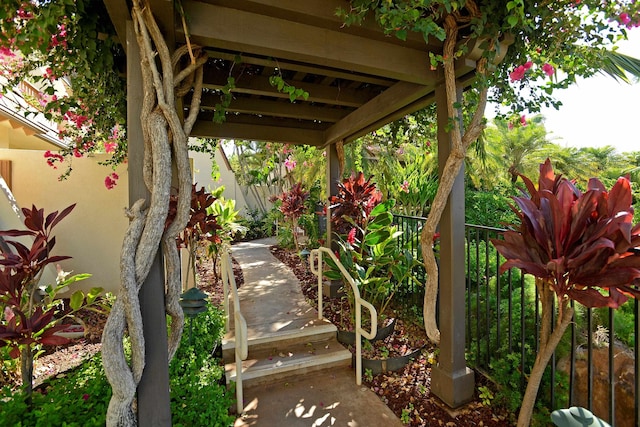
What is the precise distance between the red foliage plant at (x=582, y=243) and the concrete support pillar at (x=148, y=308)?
1791 millimetres

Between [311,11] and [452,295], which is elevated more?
[311,11]

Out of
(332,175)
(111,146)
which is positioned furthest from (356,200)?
(111,146)

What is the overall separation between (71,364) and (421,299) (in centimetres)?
352

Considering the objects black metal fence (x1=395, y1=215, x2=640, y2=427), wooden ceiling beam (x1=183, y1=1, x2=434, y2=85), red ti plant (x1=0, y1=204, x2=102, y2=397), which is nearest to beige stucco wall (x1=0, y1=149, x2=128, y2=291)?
red ti plant (x1=0, y1=204, x2=102, y2=397)

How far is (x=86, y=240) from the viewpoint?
411cm

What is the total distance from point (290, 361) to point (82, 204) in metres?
3.52

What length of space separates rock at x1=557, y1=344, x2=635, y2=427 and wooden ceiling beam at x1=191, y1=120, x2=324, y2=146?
3.36 metres

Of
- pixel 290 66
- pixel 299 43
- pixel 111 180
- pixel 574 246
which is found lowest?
pixel 574 246

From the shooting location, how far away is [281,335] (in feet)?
9.70

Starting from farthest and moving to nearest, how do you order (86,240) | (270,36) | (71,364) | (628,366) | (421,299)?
(86,240) < (421,299) < (71,364) < (628,366) < (270,36)

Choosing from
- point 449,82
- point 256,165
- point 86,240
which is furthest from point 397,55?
point 256,165

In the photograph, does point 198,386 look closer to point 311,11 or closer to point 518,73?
point 311,11

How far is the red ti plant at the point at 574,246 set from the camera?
135 centimetres

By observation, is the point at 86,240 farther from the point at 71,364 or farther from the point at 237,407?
the point at 237,407
